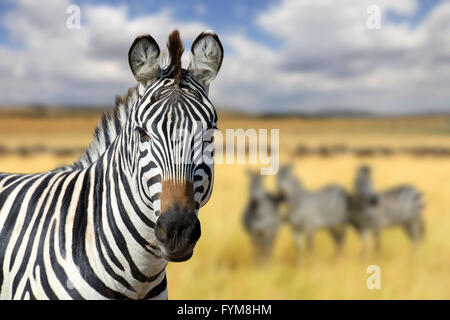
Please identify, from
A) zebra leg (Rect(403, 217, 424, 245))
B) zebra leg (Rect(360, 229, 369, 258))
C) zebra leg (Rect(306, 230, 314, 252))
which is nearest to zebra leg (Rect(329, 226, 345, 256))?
zebra leg (Rect(360, 229, 369, 258))

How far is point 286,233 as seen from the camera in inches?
598

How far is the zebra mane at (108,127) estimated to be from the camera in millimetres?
3412

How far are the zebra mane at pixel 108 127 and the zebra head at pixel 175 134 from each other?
0.52m

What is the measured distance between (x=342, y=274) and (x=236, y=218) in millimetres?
6566

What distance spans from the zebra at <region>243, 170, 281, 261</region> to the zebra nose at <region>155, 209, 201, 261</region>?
29.3ft

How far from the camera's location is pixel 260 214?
11305 mm

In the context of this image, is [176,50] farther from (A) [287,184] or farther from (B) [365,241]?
(B) [365,241]

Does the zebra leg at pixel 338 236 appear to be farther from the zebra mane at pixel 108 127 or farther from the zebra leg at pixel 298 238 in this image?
the zebra mane at pixel 108 127

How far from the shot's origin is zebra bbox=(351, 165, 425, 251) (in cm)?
1236

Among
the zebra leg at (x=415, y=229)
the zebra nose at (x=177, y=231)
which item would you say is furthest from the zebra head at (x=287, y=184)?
the zebra nose at (x=177, y=231)

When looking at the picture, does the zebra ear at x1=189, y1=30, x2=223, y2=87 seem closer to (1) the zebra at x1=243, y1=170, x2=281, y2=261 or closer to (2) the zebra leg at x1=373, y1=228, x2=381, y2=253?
(1) the zebra at x1=243, y1=170, x2=281, y2=261
